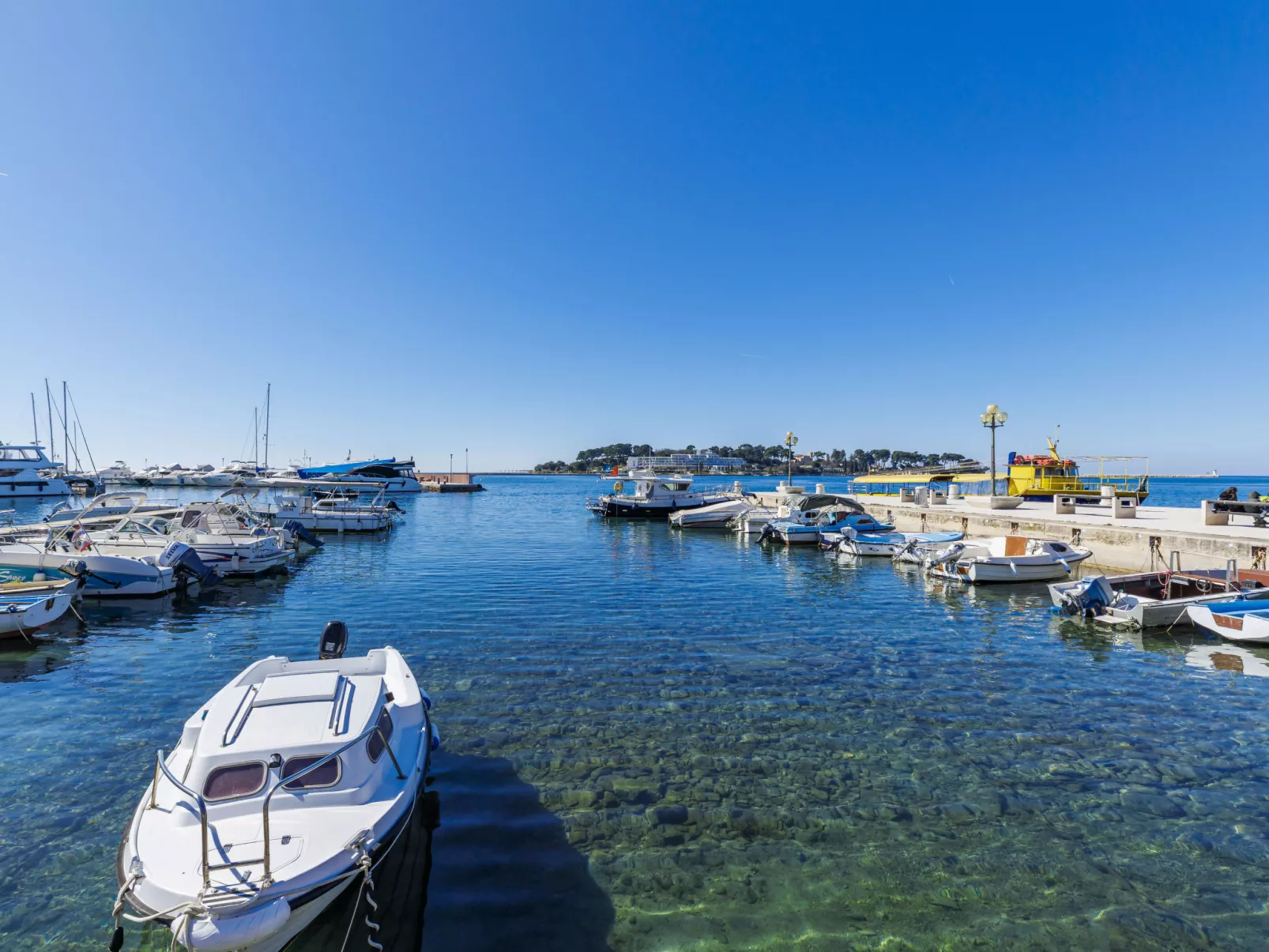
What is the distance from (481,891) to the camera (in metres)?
5.86

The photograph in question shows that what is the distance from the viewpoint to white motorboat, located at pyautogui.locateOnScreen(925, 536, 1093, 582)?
21.9 metres

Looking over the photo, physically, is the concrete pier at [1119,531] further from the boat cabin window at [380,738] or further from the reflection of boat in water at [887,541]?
the boat cabin window at [380,738]

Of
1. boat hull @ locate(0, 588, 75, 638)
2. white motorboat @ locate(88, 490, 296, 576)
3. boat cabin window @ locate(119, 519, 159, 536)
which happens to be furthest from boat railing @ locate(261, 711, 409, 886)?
boat cabin window @ locate(119, 519, 159, 536)

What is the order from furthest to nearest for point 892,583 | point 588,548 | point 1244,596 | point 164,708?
point 588,548
point 892,583
point 1244,596
point 164,708

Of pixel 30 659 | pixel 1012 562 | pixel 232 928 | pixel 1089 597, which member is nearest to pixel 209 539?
pixel 30 659

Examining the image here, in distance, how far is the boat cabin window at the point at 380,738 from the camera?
587 cm

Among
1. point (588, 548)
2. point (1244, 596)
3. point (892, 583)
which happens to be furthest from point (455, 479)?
point (1244, 596)

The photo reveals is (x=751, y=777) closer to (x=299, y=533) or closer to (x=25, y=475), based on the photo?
(x=299, y=533)

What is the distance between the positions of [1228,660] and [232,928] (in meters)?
18.7

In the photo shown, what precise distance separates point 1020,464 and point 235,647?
44.9 metres

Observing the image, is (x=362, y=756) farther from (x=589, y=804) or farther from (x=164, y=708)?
(x=164, y=708)

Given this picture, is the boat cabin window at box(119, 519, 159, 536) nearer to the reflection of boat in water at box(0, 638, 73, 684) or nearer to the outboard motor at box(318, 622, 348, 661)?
the reflection of boat in water at box(0, 638, 73, 684)

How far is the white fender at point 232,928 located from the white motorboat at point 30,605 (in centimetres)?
1537

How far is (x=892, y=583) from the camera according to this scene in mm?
22766
